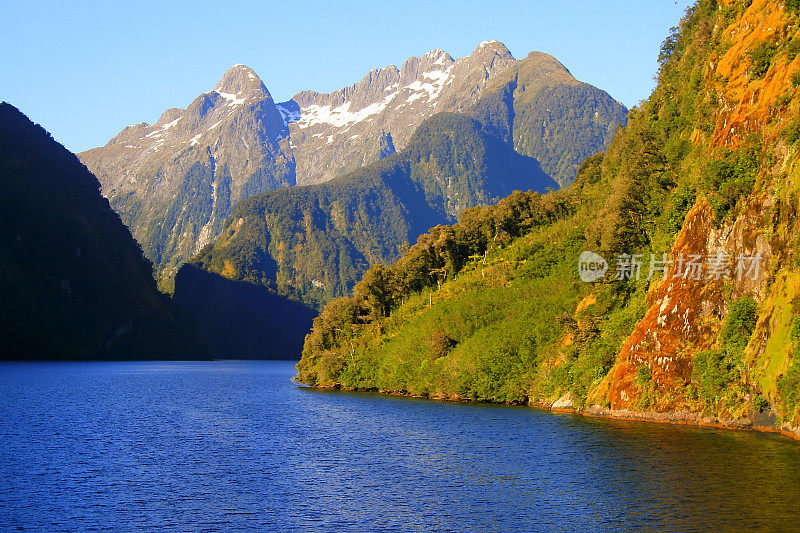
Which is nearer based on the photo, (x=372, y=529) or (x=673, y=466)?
(x=372, y=529)

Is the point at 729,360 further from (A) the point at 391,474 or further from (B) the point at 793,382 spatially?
(A) the point at 391,474

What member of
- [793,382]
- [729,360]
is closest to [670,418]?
[729,360]

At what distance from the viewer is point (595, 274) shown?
91500 mm

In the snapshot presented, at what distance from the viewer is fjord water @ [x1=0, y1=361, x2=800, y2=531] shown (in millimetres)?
36469

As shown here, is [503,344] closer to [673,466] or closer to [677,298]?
[677,298]

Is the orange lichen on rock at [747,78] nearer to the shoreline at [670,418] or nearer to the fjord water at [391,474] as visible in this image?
the shoreline at [670,418]

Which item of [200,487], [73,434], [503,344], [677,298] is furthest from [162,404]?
[677,298]

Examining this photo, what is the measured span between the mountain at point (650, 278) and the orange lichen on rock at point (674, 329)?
159 mm

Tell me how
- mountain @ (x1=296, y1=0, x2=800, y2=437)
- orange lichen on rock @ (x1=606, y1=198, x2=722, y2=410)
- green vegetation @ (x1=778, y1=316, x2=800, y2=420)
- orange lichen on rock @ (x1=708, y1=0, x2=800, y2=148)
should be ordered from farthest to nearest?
orange lichen on rock @ (x1=606, y1=198, x2=722, y2=410) < orange lichen on rock @ (x1=708, y1=0, x2=800, y2=148) < mountain @ (x1=296, y1=0, x2=800, y2=437) < green vegetation @ (x1=778, y1=316, x2=800, y2=420)

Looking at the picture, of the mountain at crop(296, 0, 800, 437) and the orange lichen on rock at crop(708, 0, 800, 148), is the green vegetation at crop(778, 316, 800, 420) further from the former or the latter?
the orange lichen on rock at crop(708, 0, 800, 148)

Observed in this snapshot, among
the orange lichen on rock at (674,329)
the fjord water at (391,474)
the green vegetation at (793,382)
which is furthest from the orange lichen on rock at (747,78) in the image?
the fjord water at (391,474)

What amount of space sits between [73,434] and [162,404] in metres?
31.8

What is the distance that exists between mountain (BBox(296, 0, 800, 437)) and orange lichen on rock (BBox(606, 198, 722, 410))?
16cm

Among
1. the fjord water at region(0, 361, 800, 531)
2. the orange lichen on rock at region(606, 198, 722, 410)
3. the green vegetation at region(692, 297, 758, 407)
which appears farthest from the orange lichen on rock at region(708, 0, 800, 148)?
the fjord water at region(0, 361, 800, 531)
